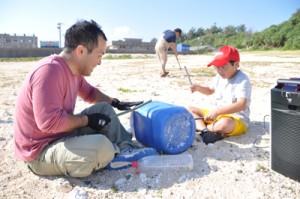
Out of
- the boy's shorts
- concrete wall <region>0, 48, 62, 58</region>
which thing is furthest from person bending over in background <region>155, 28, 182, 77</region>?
concrete wall <region>0, 48, 62, 58</region>

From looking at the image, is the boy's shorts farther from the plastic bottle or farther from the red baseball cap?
the plastic bottle

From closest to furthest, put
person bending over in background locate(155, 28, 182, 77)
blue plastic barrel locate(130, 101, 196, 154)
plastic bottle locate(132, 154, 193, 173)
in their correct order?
plastic bottle locate(132, 154, 193, 173), blue plastic barrel locate(130, 101, 196, 154), person bending over in background locate(155, 28, 182, 77)

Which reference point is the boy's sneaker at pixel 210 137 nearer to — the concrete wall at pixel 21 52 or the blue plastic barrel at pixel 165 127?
the blue plastic barrel at pixel 165 127

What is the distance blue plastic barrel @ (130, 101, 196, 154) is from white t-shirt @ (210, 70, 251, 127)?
682 millimetres

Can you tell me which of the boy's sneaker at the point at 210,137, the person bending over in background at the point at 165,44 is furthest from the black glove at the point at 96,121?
the person bending over in background at the point at 165,44

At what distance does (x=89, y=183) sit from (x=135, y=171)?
393 mm

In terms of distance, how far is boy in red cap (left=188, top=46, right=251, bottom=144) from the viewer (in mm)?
3215

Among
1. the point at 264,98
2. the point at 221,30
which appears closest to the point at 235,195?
the point at 264,98

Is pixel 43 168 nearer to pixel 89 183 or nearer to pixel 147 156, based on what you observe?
pixel 89 183

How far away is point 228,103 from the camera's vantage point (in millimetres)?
3451

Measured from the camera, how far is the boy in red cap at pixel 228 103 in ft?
10.5

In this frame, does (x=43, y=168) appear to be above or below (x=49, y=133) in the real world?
below

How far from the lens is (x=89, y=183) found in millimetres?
A: 2379

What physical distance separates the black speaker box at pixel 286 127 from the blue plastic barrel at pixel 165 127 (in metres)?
0.83
